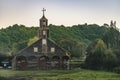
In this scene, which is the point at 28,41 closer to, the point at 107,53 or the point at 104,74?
the point at 107,53

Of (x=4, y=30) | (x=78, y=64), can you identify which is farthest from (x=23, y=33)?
(x=78, y=64)

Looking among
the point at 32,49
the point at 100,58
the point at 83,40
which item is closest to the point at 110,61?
the point at 100,58

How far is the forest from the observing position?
53.8 feet

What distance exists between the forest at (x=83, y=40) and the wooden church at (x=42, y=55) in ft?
0.97

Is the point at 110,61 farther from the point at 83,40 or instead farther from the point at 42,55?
the point at 42,55

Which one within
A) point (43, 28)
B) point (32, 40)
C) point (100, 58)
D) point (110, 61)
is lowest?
point (110, 61)

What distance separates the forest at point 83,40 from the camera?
53.8 ft

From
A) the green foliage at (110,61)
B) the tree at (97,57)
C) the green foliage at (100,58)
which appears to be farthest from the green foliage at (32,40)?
the green foliage at (110,61)

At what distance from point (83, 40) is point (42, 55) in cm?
317

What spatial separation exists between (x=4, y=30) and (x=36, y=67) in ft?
15.7

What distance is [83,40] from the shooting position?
1830cm

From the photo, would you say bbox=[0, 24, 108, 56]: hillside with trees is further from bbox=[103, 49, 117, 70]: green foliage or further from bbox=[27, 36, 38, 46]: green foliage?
bbox=[103, 49, 117, 70]: green foliage

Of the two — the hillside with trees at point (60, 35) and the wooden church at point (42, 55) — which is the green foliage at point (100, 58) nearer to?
the hillside with trees at point (60, 35)

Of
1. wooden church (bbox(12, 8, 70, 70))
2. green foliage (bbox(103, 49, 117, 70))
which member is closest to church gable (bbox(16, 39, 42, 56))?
wooden church (bbox(12, 8, 70, 70))
